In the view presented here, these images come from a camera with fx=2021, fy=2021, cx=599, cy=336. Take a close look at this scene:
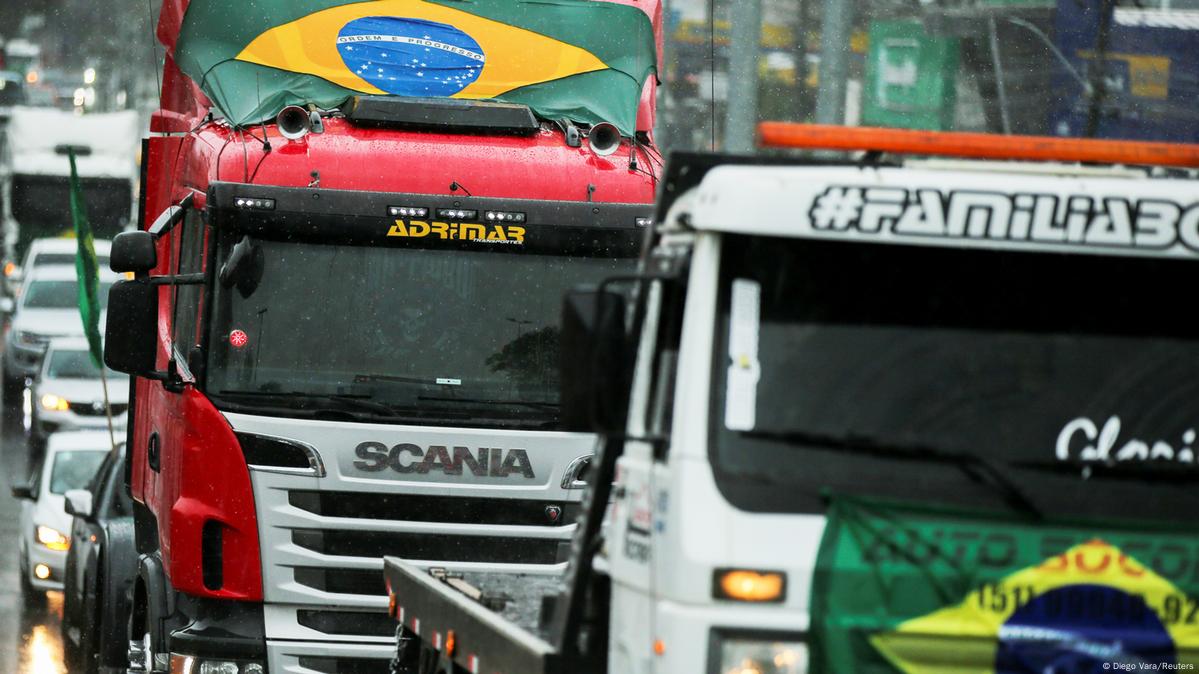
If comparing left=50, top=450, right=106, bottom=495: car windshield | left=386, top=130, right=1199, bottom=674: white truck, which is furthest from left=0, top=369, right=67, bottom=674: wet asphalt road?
left=386, top=130, right=1199, bottom=674: white truck

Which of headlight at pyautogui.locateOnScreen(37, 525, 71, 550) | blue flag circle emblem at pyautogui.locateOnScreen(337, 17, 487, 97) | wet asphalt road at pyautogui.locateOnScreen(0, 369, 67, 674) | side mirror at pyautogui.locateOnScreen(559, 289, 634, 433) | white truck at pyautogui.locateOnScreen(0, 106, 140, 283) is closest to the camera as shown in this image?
A: side mirror at pyautogui.locateOnScreen(559, 289, 634, 433)

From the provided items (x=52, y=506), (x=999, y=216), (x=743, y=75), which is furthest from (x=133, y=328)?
(x=743, y=75)

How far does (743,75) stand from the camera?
21062mm

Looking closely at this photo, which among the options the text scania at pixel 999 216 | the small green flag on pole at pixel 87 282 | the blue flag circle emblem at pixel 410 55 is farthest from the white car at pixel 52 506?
the text scania at pixel 999 216

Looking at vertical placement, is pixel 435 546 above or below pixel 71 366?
above

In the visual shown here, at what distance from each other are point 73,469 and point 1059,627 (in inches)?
513

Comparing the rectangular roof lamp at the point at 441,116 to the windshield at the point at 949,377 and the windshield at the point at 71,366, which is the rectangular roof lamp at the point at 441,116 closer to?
the windshield at the point at 949,377

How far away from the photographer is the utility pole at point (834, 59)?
2095cm

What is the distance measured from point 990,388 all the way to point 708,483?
79 cm

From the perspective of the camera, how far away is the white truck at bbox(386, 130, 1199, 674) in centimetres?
506

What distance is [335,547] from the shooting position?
8.74 metres

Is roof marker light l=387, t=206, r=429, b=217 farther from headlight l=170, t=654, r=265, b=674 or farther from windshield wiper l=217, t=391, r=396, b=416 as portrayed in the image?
headlight l=170, t=654, r=265, b=674

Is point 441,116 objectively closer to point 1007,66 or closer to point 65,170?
point 1007,66

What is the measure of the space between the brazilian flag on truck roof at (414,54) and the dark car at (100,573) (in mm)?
2728
